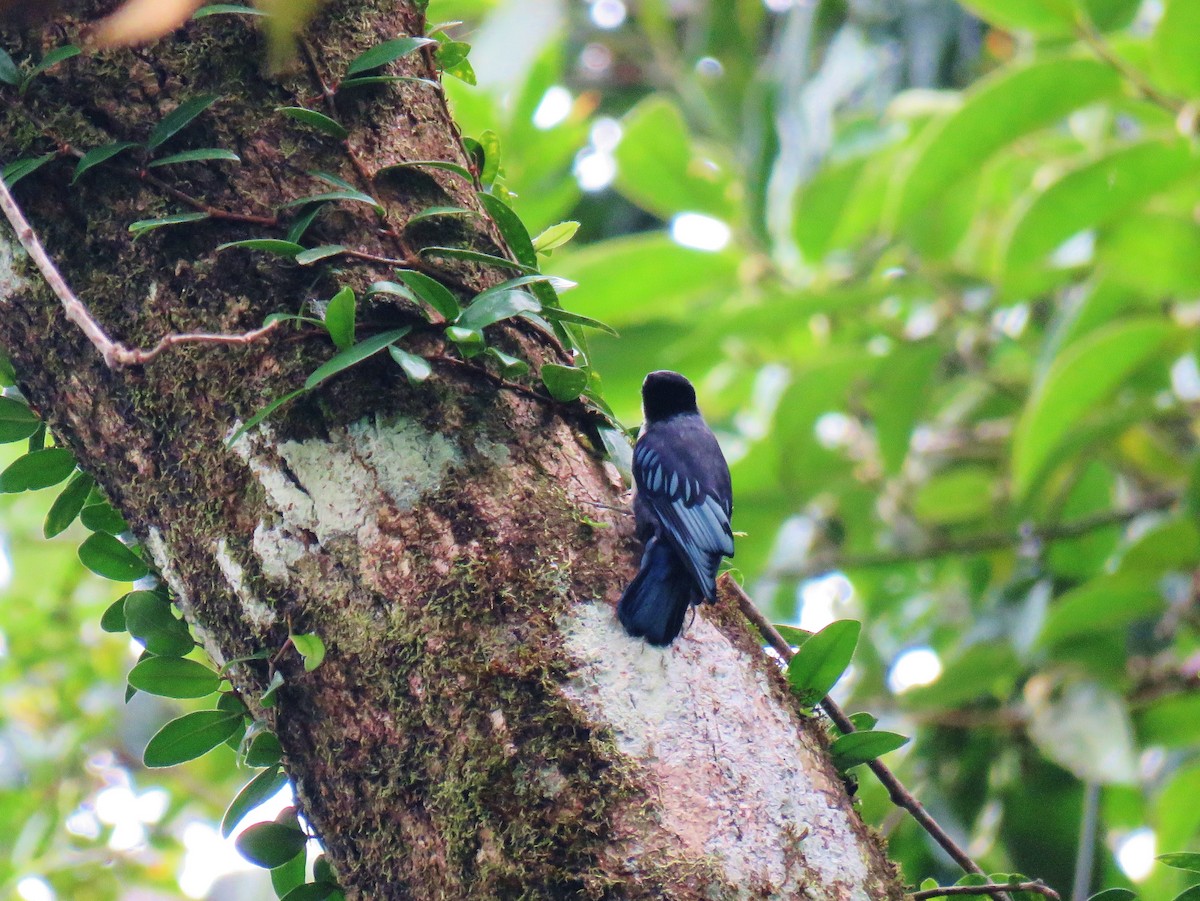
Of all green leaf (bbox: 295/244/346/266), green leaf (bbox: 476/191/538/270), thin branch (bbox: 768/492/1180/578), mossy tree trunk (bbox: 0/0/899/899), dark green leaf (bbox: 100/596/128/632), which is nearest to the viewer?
mossy tree trunk (bbox: 0/0/899/899)

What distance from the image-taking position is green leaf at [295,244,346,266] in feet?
5.85

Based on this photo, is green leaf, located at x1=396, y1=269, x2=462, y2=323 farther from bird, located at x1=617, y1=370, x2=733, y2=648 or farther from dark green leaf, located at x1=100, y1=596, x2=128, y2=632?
dark green leaf, located at x1=100, y1=596, x2=128, y2=632

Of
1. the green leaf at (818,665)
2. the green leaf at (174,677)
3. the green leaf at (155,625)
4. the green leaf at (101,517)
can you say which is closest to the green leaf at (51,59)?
the green leaf at (101,517)

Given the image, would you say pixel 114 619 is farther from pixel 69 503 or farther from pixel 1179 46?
pixel 1179 46

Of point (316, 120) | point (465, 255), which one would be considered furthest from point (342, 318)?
point (316, 120)

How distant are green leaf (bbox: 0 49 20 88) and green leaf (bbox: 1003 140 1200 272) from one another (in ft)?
9.05

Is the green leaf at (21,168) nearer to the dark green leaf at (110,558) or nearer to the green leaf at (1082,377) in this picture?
the dark green leaf at (110,558)

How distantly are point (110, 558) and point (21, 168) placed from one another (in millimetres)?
678

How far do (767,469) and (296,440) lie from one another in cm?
264

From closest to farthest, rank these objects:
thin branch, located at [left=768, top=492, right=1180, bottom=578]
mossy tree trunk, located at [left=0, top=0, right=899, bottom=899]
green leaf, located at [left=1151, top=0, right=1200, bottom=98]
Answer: mossy tree trunk, located at [left=0, top=0, right=899, bottom=899] < green leaf, located at [left=1151, top=0, right=1200, bottom=98] < thin branch, located at [left=768, top=492, right=1180, bottom=578]

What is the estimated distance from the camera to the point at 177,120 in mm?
1854

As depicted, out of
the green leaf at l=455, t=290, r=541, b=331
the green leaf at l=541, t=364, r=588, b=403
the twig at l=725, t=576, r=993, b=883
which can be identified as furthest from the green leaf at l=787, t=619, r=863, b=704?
the green leaf at l=455, t=290, r=541, b=331

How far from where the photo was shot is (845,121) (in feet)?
14.8

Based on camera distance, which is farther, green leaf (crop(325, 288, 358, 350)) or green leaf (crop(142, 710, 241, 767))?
green leaf (crop(142, 710, 241, 767))
